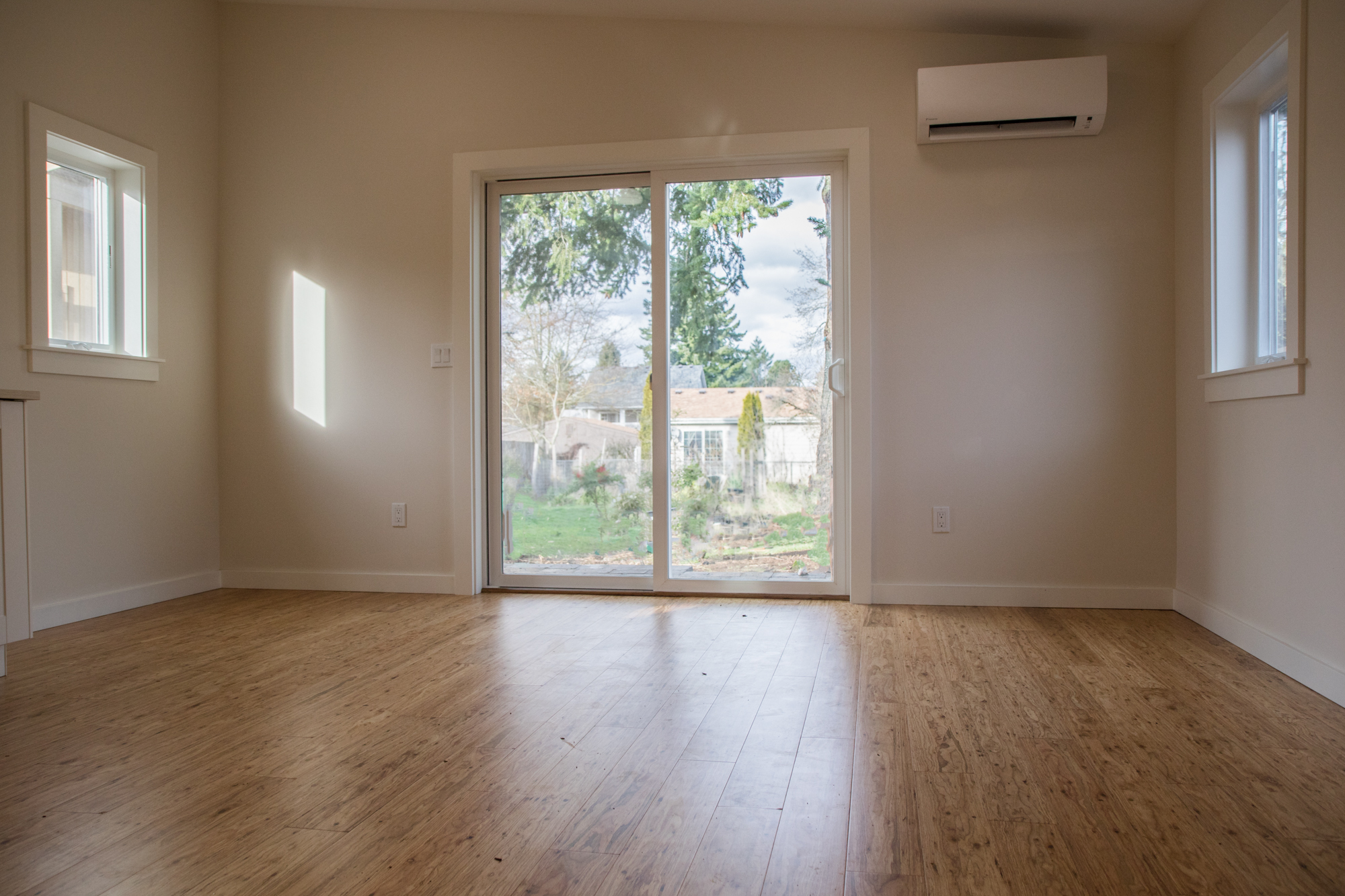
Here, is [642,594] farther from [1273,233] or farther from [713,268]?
[1273,233]

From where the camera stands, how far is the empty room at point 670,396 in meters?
2.19

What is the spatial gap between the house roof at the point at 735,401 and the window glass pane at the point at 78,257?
8.07 feet

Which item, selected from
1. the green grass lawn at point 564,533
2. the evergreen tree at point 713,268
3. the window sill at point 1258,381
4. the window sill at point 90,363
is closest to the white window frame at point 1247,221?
the window sill at point 1258,381

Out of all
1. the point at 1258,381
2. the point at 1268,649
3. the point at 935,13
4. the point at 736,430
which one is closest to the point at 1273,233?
the point at 1258,381

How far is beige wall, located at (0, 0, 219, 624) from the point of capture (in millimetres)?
3158

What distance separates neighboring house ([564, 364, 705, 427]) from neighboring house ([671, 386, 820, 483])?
0.60 feet

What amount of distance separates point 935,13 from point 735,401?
178cm

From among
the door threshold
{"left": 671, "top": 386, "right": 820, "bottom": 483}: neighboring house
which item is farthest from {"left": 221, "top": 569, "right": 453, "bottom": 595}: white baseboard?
{"left": 671, "top": 386, "right": 820, "bottom": 483}: neighboring house

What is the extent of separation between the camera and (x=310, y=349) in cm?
404

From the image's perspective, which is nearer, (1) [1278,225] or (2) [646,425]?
(1) [1278,225]

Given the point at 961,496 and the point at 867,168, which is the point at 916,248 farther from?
the point at 961,496

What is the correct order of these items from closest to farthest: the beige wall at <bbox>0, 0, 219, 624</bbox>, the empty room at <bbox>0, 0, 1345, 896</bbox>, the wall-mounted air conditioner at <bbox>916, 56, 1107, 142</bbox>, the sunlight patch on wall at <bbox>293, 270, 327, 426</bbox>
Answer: the empty room at <bbox>0, 0, 1345, 896</bbox> → the beige wall at <bbox>0, 0, 219, 624</bbox> → the wall-mounted air conditioner at <bbox>916, 56, 1107, 142</bbox> → the sunlight patch on wall at <bbox>293, 270, 327, 426</bbox>

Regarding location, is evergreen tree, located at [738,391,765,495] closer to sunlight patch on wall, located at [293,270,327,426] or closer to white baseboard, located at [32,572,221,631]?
sunlight patch on wall, located at [293,270,327,426]

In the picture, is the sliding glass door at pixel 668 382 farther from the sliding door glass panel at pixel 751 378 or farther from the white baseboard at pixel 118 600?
the white baseboard at pixel 118 600
